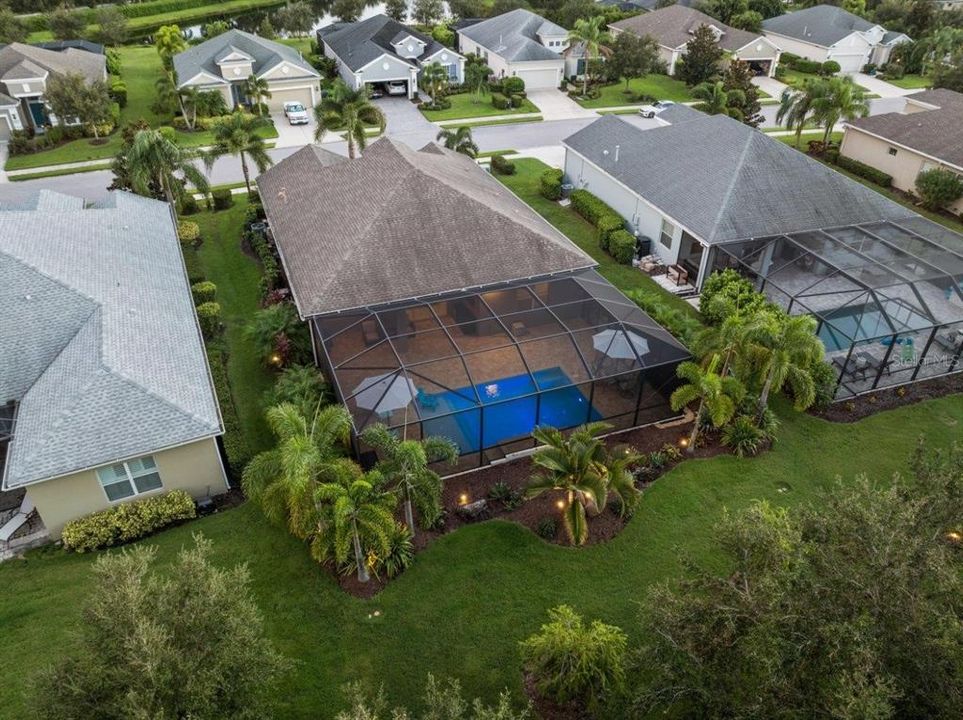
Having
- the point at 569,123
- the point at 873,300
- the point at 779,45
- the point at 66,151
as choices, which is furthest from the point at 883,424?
the point at 779,45

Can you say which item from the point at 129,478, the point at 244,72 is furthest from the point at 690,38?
the point at 129,478

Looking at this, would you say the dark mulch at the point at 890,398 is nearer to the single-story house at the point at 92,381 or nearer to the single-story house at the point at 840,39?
the single-story house at the point at 92,381

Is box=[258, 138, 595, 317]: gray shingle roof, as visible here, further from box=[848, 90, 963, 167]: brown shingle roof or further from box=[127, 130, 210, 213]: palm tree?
box=[848, 90, 963, 167]: brown shingle roof

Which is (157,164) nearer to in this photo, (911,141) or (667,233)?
(667,233)

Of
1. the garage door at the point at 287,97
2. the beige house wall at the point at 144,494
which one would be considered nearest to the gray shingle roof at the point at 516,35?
the garage door at the point at 287,97

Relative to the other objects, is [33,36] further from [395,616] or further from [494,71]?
[395,616]

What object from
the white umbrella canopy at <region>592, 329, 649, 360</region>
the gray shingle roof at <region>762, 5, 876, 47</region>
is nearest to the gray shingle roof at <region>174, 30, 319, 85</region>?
the white umbrella canopy at <region>592, 329, 649, 360</region>

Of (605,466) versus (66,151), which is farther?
(66,151)
